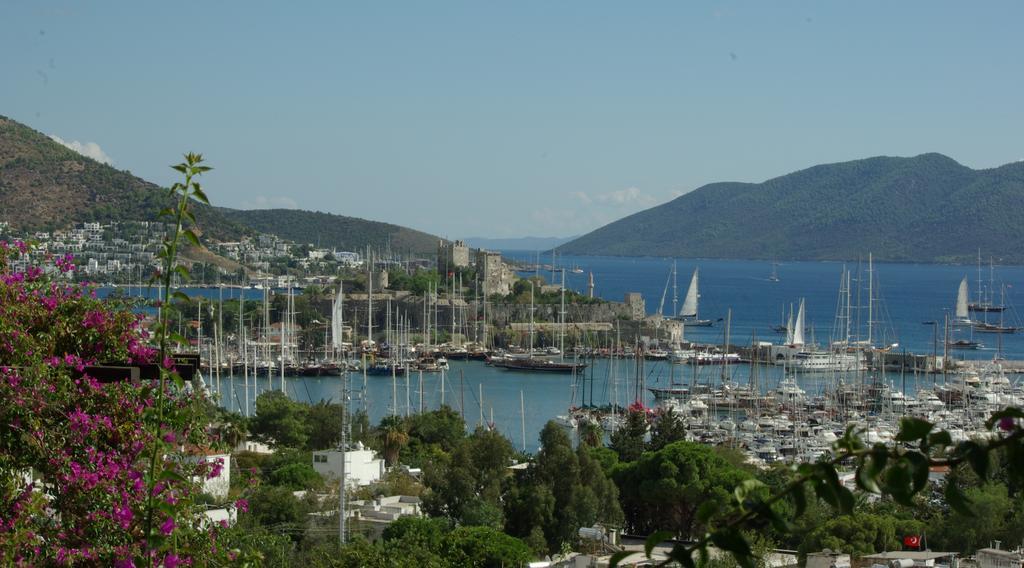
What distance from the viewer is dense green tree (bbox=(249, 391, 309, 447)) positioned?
2634 centimetres

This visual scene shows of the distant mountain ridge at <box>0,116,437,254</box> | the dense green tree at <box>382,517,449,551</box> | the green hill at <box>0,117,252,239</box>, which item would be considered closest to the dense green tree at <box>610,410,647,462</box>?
the dense green tree at <box>382,517,449,551</box>

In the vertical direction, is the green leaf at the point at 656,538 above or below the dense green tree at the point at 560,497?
above

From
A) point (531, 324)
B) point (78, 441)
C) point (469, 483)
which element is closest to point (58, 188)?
point (531, 324)

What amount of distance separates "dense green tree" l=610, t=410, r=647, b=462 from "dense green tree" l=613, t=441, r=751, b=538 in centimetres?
394

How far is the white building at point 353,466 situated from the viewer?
2070 cm

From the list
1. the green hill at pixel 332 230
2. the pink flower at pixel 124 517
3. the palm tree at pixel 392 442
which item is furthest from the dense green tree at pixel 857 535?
the green hill at pixel 332 230

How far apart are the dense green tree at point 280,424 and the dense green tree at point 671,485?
8783 mm

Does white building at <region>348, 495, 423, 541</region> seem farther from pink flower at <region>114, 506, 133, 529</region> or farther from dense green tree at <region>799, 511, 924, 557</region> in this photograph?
pink flower at <region>114, 506, 133, 529</region>

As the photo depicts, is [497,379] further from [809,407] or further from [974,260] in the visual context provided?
[974,260]

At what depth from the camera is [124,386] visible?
6047 mm

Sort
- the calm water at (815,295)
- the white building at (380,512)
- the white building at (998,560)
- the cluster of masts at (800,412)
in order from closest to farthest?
1. the white building at (998,560)
2. the white building at (380,512)
3. the cluster of masts at (800,412)
4. the calm water at (815,295)

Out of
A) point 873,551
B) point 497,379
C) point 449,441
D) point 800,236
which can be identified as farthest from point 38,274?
point 800,236

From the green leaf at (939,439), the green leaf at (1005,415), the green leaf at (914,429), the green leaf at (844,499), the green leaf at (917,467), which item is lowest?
the green leaf at (844,499)

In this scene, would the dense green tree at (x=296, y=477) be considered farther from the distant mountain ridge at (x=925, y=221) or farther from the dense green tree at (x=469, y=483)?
the distant mountain ridge at (x=925, y=221)
